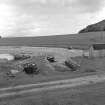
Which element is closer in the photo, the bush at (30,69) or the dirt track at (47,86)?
the dirt track at (47,86)

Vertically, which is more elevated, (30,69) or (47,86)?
(30,69)

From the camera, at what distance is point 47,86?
1003 cm

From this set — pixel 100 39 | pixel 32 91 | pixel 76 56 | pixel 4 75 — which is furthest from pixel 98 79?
pixel 100 39

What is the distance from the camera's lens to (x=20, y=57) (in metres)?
18.4

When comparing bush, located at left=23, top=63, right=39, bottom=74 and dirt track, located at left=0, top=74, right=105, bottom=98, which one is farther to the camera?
bush, located at left=23, top=63, right=39, bottom=74

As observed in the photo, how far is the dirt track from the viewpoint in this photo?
366 inches

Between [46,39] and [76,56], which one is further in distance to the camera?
[46,39]

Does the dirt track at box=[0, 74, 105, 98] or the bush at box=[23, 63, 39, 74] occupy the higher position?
the bush at box=[23, 63, 39, 74]

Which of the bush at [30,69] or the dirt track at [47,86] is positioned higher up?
the bush at [30,69]

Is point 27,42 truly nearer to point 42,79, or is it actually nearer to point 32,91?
point 42,79

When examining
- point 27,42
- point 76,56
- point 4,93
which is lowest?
point 4,93

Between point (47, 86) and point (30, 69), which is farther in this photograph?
point (30, 69)

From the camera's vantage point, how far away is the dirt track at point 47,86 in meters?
9.30

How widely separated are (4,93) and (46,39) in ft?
77.8
